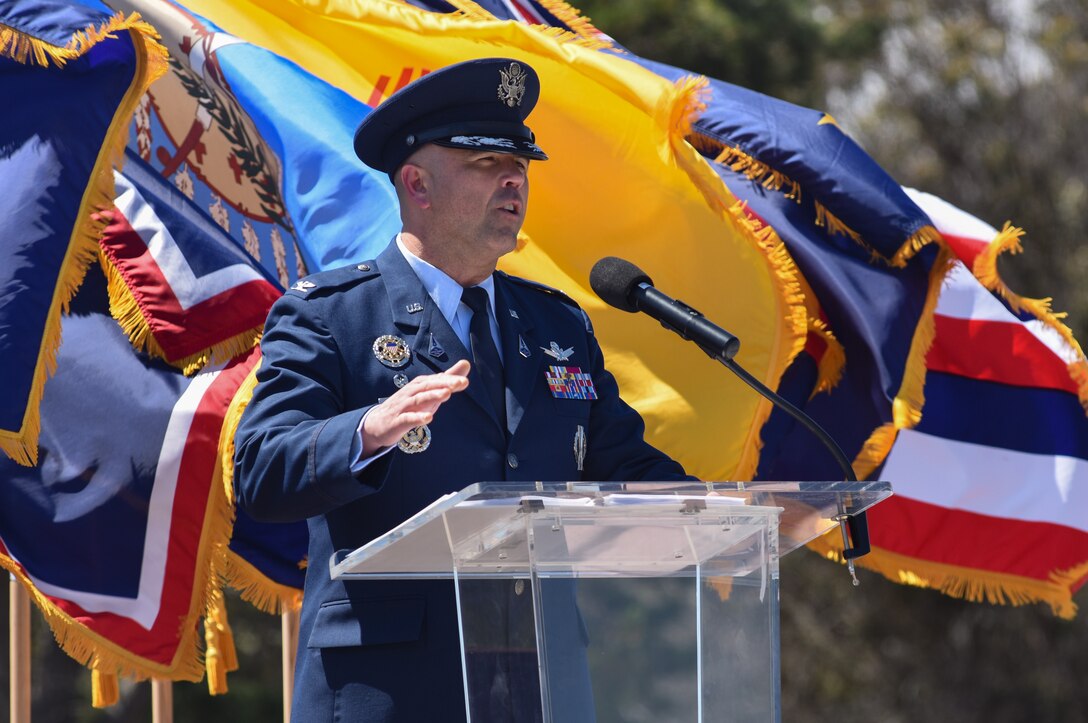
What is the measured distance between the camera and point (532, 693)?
1.79 m

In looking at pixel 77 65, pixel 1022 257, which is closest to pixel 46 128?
pixel 77 65

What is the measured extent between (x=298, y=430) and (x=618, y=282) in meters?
0.56

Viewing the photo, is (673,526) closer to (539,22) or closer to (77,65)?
(77,65)

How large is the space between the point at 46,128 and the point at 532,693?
1.63 metres

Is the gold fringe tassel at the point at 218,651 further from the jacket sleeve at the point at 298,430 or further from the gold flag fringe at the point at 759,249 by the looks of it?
the jacket sleeve at the point at 298,430

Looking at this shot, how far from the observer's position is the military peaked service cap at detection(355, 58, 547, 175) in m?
2.39

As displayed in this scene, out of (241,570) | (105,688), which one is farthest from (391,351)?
(105,688)

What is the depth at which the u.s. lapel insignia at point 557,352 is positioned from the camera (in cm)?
242

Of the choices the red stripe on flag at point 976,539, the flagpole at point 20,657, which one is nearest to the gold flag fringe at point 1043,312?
the red stripe on flag at point 976,539

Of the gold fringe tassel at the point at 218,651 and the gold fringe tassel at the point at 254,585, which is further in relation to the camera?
the gold fringe tassel at the point at 218,651

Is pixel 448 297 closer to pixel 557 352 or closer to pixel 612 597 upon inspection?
pixel 557 352

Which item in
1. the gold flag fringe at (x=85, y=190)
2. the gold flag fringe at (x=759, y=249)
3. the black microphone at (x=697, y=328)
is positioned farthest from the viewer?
the gold flag fringe at (x=759, y=249)

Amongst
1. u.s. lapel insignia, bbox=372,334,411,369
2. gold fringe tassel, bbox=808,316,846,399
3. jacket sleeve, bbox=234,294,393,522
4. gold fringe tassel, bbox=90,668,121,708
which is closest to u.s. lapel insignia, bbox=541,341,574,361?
u.s. lapel insignia, bbox=372,334,411,369

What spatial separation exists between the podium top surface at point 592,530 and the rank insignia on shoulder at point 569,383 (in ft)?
1.57
